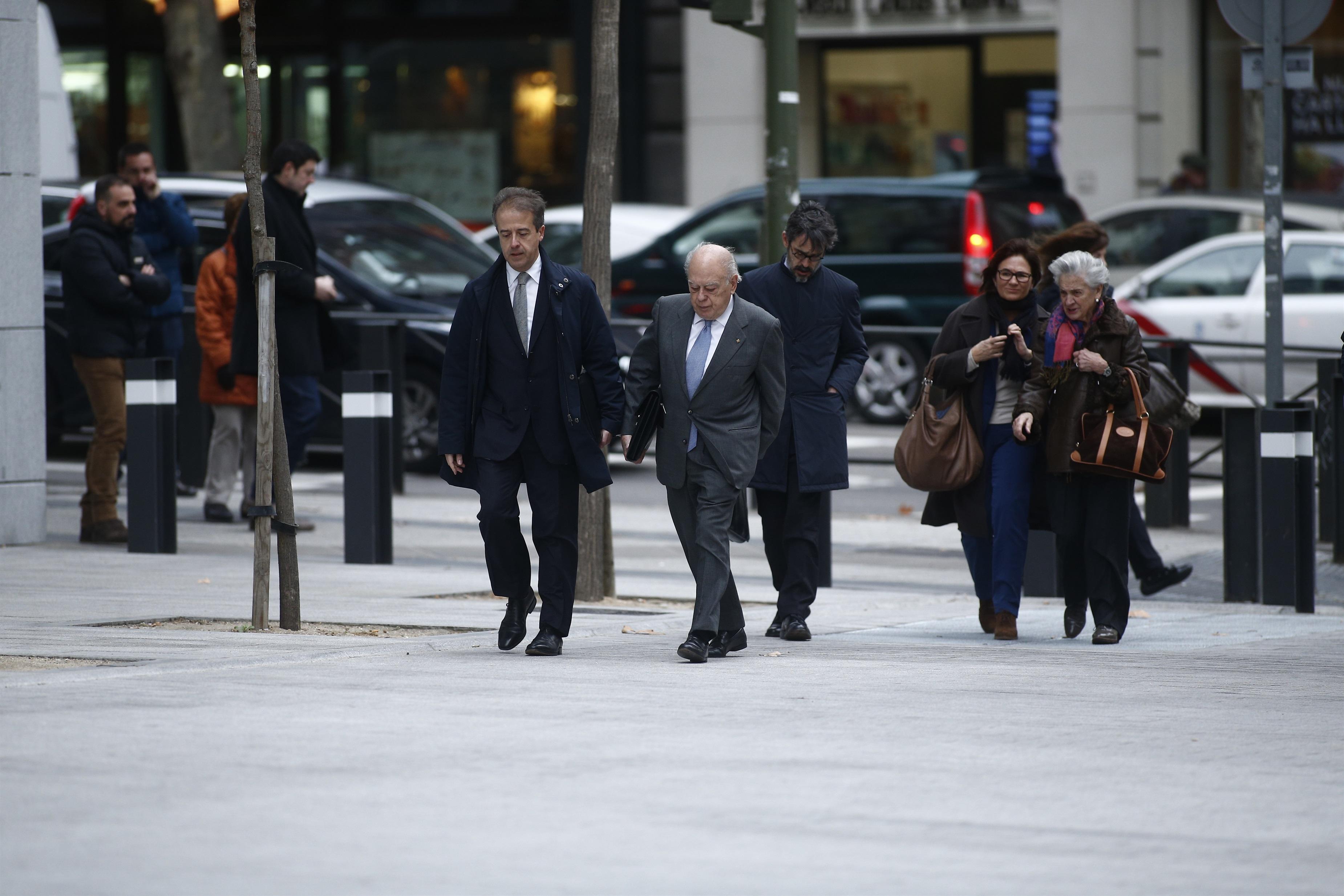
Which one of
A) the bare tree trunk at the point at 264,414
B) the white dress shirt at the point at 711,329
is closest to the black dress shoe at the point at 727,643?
the white dress shirt at the point at 711,329

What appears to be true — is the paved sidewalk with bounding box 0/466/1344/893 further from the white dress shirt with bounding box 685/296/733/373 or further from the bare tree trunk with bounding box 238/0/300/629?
the white dress shirt with bounding box 685/296/733/373

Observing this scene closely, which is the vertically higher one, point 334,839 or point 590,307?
point 590,307

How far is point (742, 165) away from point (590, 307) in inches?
659

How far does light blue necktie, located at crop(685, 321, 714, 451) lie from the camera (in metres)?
7.82

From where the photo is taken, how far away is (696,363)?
784 cm

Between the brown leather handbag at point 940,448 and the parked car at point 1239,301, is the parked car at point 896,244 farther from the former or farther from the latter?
the brown leather handbag at point 940,448

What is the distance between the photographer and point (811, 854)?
15.6 ft

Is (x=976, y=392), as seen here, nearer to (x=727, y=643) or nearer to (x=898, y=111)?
(x=727, y=643)

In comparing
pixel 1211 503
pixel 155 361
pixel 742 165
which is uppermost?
pixel 742 165

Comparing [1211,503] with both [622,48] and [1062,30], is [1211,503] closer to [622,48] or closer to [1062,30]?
[1062,30]

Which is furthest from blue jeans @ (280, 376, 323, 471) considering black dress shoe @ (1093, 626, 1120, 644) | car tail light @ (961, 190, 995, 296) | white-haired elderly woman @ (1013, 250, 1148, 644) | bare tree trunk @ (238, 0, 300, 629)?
car tail light @ (961, 190, 995, 296)

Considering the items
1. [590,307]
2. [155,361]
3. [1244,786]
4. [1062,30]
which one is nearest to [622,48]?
[1062,30]

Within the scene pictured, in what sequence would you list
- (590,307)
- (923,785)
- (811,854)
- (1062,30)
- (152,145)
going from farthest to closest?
(152,145), (1062,30), (590,307), (923,785), (811,854)

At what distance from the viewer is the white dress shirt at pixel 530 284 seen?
25.8 feet
